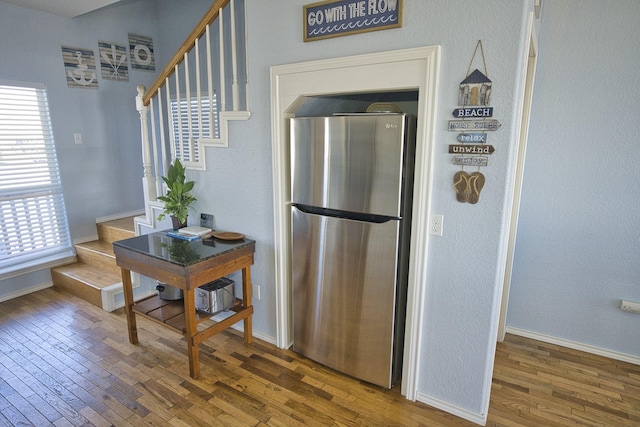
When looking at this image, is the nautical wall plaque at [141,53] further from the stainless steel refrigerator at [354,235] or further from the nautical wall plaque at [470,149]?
the nautical wall plaque at [470,149]

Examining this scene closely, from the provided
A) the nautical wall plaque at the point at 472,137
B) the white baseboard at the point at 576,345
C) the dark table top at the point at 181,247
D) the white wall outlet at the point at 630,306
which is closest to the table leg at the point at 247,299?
the dark table top at the point at 181,247

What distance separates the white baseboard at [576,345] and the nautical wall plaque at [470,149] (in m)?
1.81

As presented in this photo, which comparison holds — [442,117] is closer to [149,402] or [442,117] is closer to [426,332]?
[426,332]

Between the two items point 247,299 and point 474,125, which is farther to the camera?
point 247,299

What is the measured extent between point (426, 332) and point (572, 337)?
1409 mm

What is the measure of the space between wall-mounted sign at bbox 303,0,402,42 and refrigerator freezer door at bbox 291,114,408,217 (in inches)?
17.9

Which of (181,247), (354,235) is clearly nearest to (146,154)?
(181,247)

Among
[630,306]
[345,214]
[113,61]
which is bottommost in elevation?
[630,306]

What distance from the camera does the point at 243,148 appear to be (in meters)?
2.54

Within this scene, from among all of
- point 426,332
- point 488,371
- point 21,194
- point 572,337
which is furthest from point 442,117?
point 21,194

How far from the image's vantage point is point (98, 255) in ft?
12.1

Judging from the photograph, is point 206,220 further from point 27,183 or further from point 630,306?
point 630,306

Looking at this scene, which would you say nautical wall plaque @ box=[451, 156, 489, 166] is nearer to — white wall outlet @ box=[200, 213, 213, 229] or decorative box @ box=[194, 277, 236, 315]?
decorative box @ box=[194, 277, 236, 315]

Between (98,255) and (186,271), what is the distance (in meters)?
2.12
